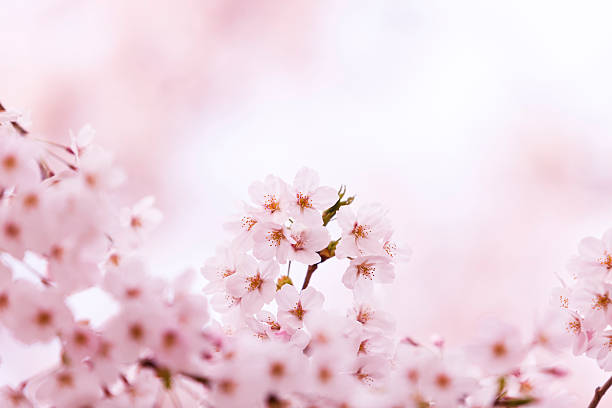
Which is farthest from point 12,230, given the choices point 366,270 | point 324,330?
point 366,270

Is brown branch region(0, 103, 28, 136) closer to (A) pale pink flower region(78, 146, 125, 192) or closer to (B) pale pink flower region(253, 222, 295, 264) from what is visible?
(A) pale pink flower region(78, 146, 125, 192)

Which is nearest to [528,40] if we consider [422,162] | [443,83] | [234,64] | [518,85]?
[518,85]

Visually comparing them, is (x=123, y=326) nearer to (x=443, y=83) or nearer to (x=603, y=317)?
(x=603, y=317)

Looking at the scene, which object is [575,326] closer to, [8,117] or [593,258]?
[593,258]

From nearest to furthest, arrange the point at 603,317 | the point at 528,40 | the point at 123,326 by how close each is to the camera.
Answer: the point at 123,326
the point at 603,317
the point at 528,40

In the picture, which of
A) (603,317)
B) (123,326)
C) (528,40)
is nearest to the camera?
(123,326)

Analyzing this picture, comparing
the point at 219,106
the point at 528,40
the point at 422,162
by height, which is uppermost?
the point at 528,40

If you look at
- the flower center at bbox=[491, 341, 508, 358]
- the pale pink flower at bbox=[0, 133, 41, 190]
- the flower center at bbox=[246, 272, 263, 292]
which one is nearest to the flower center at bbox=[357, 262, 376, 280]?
the flower center at bbox=[246, 272, 263, 292]
